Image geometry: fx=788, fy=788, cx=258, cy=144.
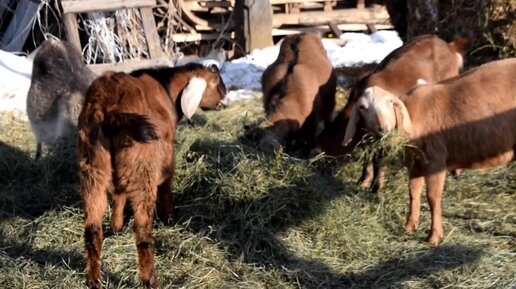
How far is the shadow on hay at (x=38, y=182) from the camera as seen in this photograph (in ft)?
23.2

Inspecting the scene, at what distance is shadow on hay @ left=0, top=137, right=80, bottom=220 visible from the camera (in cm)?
706

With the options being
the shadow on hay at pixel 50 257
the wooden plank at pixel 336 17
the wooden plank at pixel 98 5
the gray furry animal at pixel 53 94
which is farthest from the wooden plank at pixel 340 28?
the shadow on hay at pixel 50 257

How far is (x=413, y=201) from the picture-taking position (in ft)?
21.9

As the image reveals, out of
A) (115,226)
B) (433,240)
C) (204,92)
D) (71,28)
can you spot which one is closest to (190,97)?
(204,92)

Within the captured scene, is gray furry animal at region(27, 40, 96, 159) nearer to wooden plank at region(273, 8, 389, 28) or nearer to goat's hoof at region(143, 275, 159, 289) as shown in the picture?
goat's hoof at region(143, 275, 159, 289)

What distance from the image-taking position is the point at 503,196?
24.2 feet

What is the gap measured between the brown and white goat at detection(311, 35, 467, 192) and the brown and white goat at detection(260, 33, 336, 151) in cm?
30

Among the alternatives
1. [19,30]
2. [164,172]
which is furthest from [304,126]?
[19,30]

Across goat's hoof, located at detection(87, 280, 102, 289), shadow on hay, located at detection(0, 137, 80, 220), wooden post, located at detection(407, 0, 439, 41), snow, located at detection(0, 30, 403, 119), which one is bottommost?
goat's hoof, located at detection(87, 280, 102, 289)

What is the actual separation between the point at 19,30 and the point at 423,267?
9.37 meters

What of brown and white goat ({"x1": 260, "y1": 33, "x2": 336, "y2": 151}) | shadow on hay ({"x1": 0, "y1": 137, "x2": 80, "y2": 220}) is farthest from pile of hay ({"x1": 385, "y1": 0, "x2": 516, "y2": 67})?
shadow on hay ({"x1": 0, "y1": 137, "x2": 80, "y2": 220})

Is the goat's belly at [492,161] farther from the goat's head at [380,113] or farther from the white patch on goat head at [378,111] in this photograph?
the white patch on goat head at [378,111]

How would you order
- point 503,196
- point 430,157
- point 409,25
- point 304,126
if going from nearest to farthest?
point 430,157 → point 503,196 → point 304,126 → point 409,25

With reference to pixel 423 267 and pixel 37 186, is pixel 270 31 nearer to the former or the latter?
pixel 37 186
